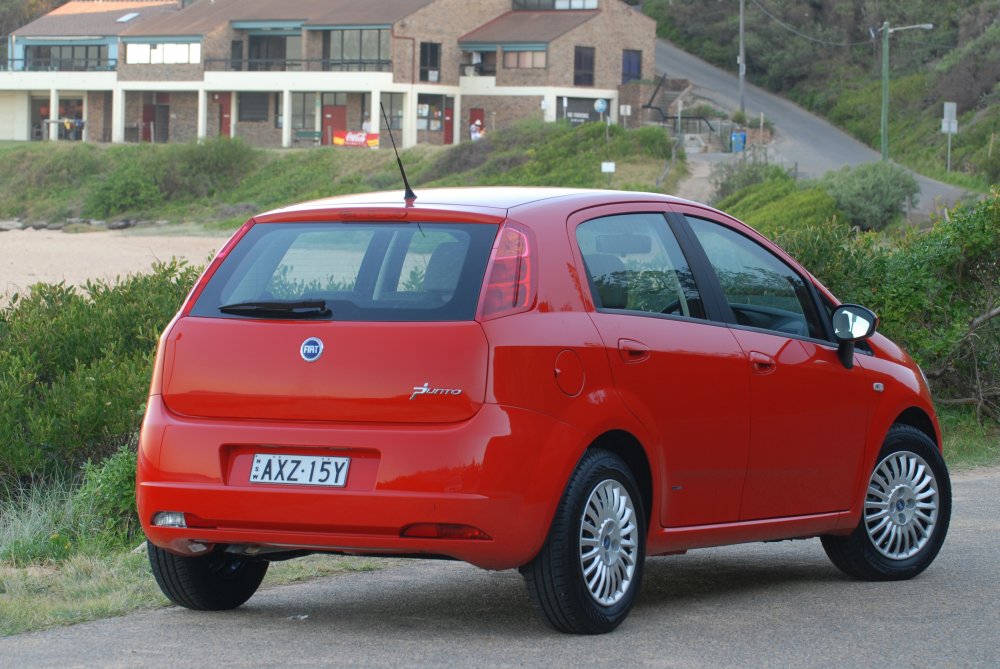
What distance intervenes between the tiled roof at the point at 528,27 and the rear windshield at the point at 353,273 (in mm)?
77829

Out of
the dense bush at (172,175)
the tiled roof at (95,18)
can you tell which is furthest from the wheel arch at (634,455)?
the tiled roof at (95,18)

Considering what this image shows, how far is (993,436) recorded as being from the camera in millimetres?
14469

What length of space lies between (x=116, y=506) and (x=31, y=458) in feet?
6.91

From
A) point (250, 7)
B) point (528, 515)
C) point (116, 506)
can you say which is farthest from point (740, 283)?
point (250, 7)

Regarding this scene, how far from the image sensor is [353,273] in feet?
22.1

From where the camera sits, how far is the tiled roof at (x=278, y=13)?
85438mm

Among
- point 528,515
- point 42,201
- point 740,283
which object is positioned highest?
point 740,283

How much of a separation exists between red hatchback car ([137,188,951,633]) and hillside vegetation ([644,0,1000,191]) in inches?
2399

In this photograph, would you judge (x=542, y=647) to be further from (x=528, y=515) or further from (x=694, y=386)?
(x=694, y=386)

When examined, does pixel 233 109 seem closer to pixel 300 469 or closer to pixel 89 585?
pixel 89 585

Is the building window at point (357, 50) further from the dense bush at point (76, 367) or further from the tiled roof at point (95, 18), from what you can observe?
the dense bush at point (76, 367)

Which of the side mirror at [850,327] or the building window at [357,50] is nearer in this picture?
the side mirror at [850,327]

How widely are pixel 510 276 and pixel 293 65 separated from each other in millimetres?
82647

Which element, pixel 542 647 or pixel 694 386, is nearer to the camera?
pixel 542 647
